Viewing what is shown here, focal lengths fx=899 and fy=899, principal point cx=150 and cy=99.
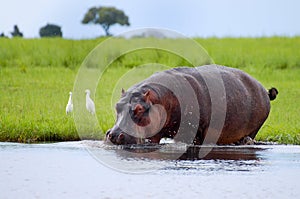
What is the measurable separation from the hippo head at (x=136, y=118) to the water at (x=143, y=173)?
8.2 inches

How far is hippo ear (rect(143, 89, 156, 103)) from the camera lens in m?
9.54

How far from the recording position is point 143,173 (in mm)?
8531

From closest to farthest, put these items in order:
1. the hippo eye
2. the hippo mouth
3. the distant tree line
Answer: the hippo mouth < the hippo eye < the distant tree line

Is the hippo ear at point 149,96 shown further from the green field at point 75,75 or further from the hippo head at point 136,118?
the green field at point 75,75

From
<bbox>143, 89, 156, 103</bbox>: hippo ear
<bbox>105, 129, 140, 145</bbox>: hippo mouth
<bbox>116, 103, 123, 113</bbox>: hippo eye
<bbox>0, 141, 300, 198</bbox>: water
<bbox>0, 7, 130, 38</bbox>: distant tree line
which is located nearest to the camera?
<bbox>0, 141, 300, 198</bbox>: water

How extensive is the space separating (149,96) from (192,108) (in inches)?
27.2

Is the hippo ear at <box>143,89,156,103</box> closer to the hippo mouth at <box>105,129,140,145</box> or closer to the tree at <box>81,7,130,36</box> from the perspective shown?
the hippo mouth at <box>105,129,140,145</box>

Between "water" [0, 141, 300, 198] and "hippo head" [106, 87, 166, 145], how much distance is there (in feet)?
0.69

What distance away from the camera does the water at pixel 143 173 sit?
758 cm

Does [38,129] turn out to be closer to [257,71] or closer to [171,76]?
[171,76]

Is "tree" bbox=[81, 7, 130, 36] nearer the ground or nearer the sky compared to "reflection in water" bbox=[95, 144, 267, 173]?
nearer the sky

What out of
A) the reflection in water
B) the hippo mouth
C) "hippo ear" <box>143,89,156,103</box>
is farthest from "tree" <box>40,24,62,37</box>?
the hippo mouth

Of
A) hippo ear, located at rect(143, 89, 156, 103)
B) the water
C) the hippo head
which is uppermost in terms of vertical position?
hippo ear, located at rect(143, 89, 156, 103)

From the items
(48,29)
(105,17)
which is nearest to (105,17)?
(105,17)
